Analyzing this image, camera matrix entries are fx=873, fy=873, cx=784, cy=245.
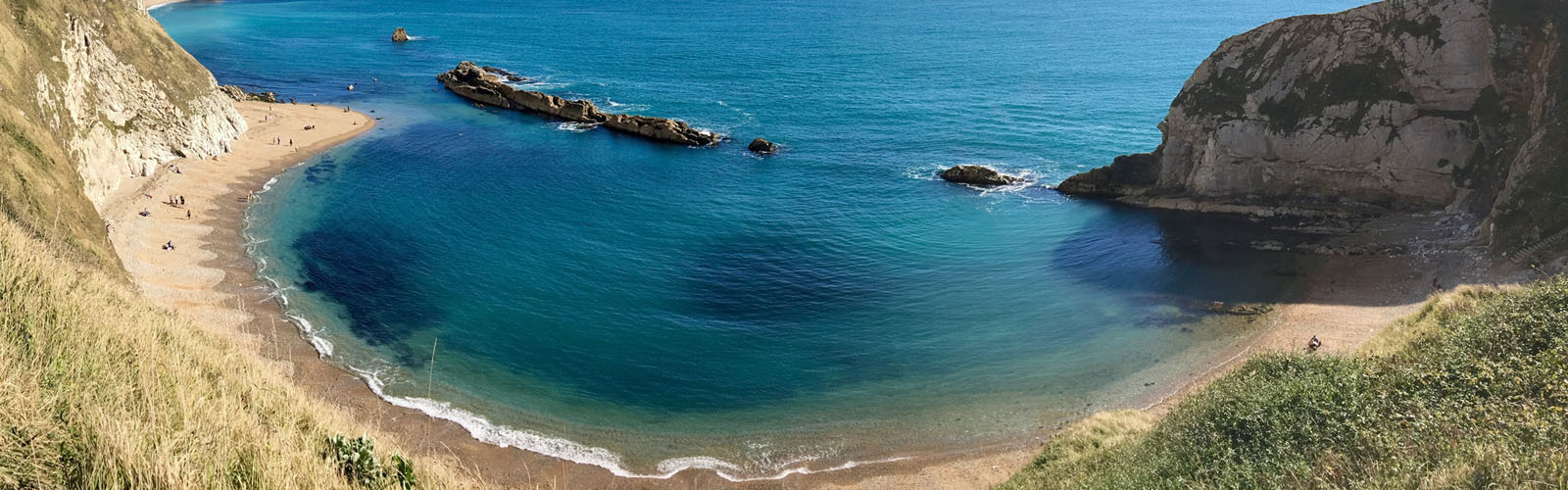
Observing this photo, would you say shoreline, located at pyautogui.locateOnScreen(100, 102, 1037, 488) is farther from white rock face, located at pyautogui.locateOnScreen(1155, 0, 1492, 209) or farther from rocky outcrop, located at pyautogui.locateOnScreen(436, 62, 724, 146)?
white rock face, located at pyautogui.locateOnScreen(1155, 0, 1492, 209)

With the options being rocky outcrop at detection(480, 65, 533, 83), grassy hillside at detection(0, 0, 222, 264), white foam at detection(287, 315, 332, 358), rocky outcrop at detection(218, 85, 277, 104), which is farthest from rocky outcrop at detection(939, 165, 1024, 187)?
rocky outcrop at detection(218, 85, 277, 104)

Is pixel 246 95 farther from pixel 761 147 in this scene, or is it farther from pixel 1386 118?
pixel 1386 118

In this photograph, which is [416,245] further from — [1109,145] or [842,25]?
[842,25]

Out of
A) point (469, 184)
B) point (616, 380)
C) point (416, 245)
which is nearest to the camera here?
point (616, 380)

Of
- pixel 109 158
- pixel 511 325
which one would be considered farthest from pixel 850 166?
pixel 109 158

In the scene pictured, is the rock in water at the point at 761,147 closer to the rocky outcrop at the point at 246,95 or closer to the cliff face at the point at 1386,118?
the cliff face at the point at 1386,118

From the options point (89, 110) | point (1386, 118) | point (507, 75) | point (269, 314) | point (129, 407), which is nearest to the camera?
point (129, 407)

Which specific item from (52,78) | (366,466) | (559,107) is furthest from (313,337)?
(559,107)

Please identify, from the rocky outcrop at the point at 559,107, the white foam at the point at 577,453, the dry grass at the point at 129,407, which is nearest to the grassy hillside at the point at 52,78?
the dry grass at the point at 129,407
